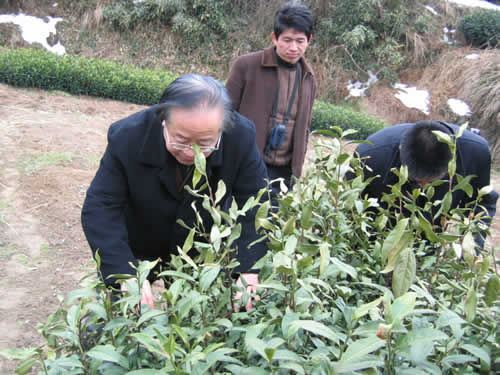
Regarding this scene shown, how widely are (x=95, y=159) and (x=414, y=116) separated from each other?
9024mm

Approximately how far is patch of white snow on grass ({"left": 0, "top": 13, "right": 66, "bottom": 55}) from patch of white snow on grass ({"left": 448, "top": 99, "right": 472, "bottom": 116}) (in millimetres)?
11398

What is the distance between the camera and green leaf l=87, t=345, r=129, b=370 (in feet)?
2.71

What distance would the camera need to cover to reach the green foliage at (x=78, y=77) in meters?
8.12

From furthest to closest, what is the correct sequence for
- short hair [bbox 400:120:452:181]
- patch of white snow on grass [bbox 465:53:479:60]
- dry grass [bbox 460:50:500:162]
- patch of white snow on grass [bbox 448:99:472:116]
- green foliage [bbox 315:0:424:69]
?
green foliage [bbox 315:0:424:69] < patch of white snow on grass [bbox 465:53:479:60] < patch of white snow on grass [bbox 448:99:472:116] < dry grass [bbox 460:50:500:162] < short hair [bbox 400:120:452:181]

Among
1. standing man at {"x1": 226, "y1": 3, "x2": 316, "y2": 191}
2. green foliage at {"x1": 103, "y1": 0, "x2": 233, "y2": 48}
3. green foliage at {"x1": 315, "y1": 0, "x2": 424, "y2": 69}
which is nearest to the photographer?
standing man at {"x1": 226, "y1": 3, "x2": 316, "y2": 191}

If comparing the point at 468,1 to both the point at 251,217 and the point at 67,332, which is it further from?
the point at 67,332

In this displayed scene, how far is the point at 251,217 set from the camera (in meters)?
1.86

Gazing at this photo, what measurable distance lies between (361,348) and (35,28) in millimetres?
15374

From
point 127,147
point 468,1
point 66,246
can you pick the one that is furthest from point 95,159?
point 468,1

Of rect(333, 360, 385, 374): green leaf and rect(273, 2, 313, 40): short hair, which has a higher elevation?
rect(273, 2, 313, 40): short hair

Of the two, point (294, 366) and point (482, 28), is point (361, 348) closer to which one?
point (294, 366)

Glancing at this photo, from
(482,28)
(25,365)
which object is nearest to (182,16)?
(482,28)

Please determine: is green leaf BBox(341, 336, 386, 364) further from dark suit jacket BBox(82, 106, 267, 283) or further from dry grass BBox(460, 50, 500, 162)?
dry grass BBox(460, 50, 500, 162)

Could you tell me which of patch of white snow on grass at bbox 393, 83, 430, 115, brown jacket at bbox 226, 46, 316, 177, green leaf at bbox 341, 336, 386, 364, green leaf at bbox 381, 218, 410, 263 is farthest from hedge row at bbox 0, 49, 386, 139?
green leaf at bbox 341, 336, 386, 364
